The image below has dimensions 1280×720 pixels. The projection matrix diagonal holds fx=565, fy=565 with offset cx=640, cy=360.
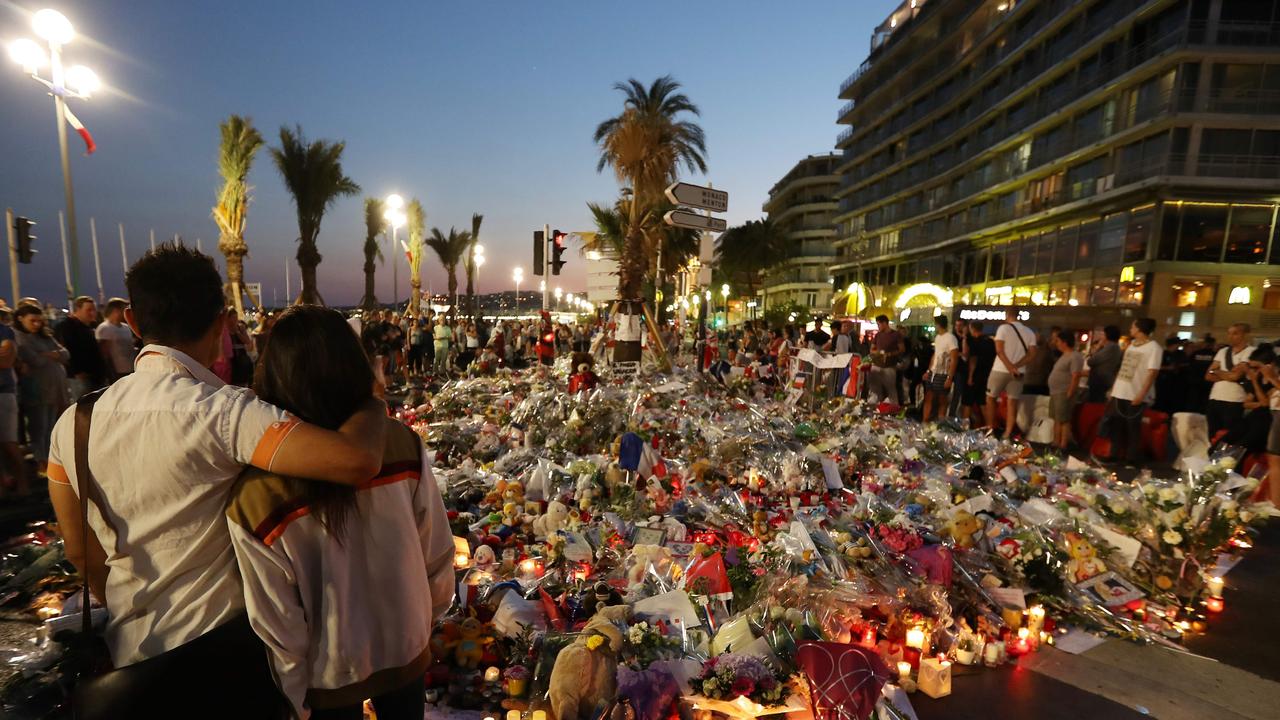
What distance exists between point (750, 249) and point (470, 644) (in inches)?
2233

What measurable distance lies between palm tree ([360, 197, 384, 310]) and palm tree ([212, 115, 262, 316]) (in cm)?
1080

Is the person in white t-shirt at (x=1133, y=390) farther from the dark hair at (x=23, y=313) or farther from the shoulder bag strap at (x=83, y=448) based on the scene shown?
the dark hair at (x=23, y=313)

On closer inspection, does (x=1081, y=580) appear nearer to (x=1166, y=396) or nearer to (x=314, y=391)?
(x=314, y=391)

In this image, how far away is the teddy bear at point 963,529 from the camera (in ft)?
13.1

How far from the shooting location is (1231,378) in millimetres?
6195

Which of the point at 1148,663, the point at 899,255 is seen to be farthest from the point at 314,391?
the point at 899,255

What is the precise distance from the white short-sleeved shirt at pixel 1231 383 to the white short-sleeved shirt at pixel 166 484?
8.79 m

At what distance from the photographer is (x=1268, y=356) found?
19.2ft

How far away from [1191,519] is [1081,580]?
2.75ft

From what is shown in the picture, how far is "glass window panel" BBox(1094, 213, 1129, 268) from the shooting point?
95.0ft

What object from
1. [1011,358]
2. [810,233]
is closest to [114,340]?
[1011,358]

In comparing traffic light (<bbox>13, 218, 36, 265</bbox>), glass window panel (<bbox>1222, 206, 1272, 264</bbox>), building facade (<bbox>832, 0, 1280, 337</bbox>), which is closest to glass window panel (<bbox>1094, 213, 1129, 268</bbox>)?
building facade (<bbox>832, 0, 1280, 337</bbox>)

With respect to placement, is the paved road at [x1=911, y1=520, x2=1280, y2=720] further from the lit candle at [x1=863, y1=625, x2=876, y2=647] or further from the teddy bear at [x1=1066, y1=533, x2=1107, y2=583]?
the teddy bear at [x1=1066, y1=533, x2=1107, y2=583]

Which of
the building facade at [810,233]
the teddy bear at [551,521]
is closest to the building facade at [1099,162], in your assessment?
the teddy bear at [551,521]
